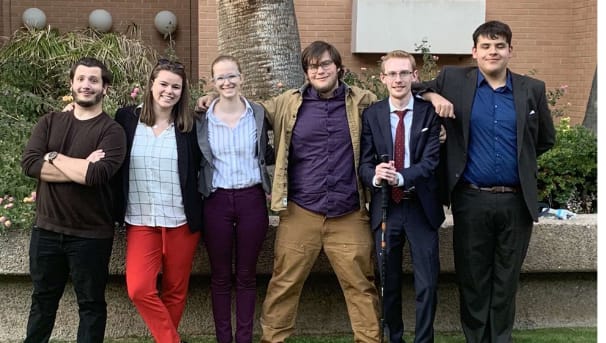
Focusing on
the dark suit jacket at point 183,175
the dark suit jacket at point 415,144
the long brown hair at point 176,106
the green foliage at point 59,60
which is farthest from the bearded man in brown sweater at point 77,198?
the green foliage at point 59,60

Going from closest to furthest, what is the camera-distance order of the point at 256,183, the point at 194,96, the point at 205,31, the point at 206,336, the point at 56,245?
the point at 56,245 < the point at 256,183 < the point at 206,336 < the point at 194,96 < the point at 205,31

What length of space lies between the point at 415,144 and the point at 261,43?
2.72 m

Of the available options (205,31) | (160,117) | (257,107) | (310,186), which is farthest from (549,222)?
(205,31)

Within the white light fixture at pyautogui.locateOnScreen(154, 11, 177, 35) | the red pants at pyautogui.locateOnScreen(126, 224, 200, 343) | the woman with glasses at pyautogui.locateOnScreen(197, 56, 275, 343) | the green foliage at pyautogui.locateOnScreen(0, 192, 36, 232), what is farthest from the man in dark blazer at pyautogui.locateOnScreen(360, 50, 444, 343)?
the white light fixture at pyautogui.locateOnScreen(154, 11, 177, 35)

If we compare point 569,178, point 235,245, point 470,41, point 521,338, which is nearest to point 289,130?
point 235,245

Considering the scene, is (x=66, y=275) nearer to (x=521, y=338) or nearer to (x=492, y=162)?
(x=492, y=162)

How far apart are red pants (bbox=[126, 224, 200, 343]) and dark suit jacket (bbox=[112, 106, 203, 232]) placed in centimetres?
10

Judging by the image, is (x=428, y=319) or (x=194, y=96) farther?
(x=194, y=96)

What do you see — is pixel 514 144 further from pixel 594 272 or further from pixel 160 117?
pixel 160 117

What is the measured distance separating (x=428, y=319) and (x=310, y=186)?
1.09 m

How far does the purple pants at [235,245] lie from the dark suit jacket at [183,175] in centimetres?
11

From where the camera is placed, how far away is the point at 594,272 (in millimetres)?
5781

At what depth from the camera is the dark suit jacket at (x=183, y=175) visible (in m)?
4.61

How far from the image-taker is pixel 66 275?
4.63 meters
